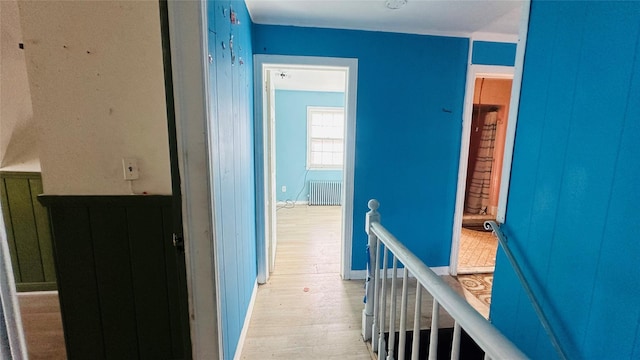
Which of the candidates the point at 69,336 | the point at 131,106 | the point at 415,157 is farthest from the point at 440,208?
the point at 69,336

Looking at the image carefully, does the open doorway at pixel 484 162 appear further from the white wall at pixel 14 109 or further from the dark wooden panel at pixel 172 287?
the white wall at pixel 14 109

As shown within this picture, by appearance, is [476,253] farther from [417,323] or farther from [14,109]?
[14,109]

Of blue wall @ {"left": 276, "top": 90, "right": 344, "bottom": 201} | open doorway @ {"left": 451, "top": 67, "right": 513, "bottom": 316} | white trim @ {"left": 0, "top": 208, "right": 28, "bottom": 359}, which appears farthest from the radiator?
white trim @ {"left": 0, "top": 208, "right": 28, "bottom": 359}

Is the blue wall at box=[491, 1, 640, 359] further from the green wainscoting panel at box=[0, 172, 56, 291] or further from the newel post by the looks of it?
the green wainscoting panel at box=[0, 172, 56, 291]

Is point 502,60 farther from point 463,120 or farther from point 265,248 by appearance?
point 265,248

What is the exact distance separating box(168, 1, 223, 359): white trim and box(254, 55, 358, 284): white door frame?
1.32 metres

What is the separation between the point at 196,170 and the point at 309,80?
382cm

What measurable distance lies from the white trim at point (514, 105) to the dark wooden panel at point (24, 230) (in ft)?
11.2

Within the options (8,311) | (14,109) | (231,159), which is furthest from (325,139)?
(8,311)

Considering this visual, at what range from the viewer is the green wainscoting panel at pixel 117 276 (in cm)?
134

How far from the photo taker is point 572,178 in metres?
1.19

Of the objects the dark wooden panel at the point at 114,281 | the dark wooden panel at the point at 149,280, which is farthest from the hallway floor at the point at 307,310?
the dark wooden panel at the point at 114,281

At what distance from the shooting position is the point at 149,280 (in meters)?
1.43

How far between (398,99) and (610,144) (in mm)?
1589
